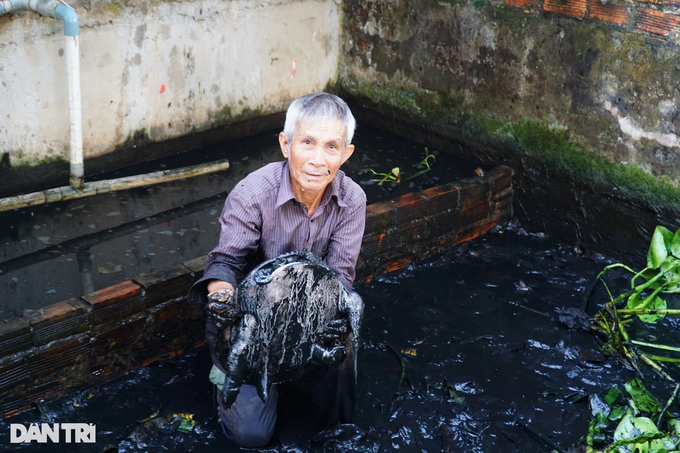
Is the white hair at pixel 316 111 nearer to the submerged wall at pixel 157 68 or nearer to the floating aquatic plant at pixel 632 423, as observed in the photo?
the floating aquatic plant at pixel 632 423

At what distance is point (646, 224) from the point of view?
185 inches

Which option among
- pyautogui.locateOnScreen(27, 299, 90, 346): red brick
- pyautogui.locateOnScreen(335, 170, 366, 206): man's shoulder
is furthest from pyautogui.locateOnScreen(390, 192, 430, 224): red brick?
pyautogui.locateOnScreen(27, 299, 90, 346): red brick

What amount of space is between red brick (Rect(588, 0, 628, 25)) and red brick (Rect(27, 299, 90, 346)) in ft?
12.2

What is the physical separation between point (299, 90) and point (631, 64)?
2964 millimetres

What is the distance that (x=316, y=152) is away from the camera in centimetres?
286

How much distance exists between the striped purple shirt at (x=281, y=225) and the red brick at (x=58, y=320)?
0.78 metres

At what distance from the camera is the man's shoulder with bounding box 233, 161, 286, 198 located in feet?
9.77

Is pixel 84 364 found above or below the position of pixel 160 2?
below

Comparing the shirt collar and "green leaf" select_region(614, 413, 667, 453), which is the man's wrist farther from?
"green leaf" select_region(614, 413, 667, 453)

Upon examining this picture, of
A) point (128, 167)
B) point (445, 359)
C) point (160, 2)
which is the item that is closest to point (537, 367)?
point (445, 359)

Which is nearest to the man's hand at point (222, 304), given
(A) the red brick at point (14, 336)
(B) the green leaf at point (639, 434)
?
(A) the red brick at point (14, 336)

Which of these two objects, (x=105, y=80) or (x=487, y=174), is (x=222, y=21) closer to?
(x=105, y=80)

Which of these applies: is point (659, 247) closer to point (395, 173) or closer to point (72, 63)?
point (395, 173)

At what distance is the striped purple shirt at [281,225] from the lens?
296 cm
